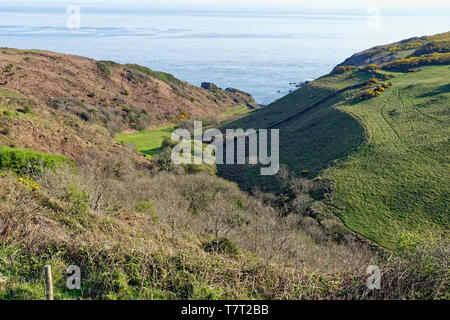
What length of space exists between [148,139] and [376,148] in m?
36.4

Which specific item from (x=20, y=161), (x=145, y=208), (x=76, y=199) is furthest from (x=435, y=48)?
(x=76, y=199)

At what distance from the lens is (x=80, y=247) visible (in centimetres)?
887

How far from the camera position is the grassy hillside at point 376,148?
23906 mm

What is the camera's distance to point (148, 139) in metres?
54.0

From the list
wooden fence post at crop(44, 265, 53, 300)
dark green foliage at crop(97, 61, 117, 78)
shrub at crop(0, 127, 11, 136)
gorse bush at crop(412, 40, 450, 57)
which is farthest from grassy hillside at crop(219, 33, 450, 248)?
dark green foliage at crop(97, 61, 117, 78)

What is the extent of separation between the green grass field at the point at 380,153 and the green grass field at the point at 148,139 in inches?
535

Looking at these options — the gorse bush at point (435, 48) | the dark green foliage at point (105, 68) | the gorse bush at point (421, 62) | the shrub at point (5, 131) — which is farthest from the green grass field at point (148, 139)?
the gorse bush at point (435, 48)

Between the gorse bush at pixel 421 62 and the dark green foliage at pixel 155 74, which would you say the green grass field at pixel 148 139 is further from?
the gorse bush at pixel 421 62

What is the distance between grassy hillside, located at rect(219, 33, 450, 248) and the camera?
23906mm

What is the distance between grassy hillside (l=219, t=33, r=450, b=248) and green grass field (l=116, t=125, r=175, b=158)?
43.5 ft

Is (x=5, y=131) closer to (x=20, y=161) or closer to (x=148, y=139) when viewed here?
(x=20, y=161)

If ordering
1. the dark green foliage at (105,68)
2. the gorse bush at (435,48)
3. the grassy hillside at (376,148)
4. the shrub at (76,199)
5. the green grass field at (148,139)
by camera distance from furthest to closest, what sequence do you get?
the dark green foliage at (105,68) → the gorse bush at (435,48) → the green grass field at (148,139) → the grassy hillside at (376,148) → the shrub at (76,199)
